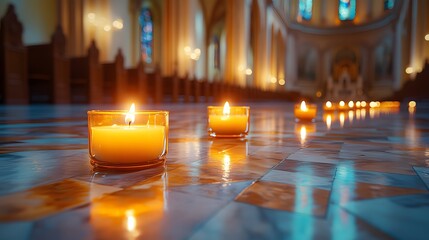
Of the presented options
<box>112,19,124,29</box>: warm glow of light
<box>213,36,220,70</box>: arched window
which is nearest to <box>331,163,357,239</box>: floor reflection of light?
<box>112,19,124,29</box>: warm glow of light

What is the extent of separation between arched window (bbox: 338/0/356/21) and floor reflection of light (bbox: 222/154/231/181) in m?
35.2

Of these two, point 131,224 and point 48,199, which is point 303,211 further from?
point 48,199

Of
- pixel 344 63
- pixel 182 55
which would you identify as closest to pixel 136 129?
pixel 182 55

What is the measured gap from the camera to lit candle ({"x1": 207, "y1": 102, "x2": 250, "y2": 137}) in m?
2.05

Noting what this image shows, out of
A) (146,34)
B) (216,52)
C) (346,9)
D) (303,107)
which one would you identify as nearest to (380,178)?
(303,107)

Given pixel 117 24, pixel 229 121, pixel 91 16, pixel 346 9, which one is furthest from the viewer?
pixel 346 9

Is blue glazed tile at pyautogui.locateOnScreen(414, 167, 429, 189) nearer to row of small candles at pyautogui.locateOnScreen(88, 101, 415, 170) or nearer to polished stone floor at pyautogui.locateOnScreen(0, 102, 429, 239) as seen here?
polished stone floor at pyautogui.locateOnScreen(0, 102, 429, 239)

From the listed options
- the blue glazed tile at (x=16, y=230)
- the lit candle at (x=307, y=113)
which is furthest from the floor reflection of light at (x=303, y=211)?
the lit candle at (x=307, y=113)

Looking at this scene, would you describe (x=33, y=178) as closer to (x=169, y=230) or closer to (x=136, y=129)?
(x=136, y=129)

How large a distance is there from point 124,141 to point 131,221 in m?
0.52

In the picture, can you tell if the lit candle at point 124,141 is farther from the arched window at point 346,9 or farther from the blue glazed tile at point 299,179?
the arched window at point 346,9

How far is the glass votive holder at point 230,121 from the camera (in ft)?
6.73

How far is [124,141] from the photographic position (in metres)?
1.11

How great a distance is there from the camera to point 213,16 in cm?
2392
